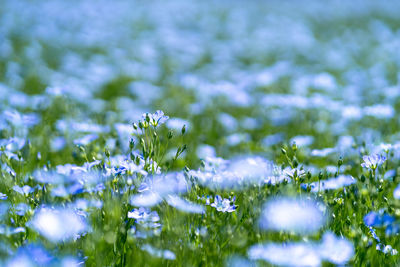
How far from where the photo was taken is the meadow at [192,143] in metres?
1.79

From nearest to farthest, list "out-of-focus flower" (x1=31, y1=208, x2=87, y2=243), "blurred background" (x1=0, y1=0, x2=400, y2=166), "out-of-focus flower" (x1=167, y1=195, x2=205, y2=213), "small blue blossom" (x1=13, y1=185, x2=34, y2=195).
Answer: "out-of-focus flower" (x1=31, y1=208, x2=87, y2=243), "out-of-focus flower" (x1=167, y1=195, x2=205, y2=213), "small blue blossom" (x1=13, y1=185, x2=34, y2=195), "blurred background" (x1=0, y1=0, x2=400, y2=166)

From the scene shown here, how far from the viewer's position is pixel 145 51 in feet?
20.9

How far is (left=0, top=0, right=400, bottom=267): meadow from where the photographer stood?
1790mm

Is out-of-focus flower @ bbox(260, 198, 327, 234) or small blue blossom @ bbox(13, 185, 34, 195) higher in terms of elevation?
small blue blossom @ bbox(13, 185, 34, 195)

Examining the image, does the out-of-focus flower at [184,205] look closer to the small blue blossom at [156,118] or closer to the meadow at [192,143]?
the meadow at [192,143]

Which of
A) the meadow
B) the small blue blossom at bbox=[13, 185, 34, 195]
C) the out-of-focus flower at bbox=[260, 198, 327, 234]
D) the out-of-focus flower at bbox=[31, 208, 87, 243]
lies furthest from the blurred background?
the out-of-focus flower at bbox=[260, 198, 327, 234]

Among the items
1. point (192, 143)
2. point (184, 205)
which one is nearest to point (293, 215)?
point (184, 205)

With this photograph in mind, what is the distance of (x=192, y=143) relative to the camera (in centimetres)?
341

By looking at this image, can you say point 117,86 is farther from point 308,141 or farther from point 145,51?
point 308,141

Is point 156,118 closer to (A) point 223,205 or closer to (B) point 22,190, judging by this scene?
(A) point 223,205

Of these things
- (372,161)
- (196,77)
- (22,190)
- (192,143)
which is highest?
(196,77)

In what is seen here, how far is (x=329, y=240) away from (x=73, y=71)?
431 centimetres

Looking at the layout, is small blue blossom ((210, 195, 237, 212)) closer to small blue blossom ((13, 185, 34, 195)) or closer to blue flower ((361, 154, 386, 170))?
blue flower ((361, 154, 386, 170))

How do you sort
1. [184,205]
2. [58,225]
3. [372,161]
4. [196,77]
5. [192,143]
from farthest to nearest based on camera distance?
[196,77]
[192,143]
[372,161]
[184,205]
[58,225]
